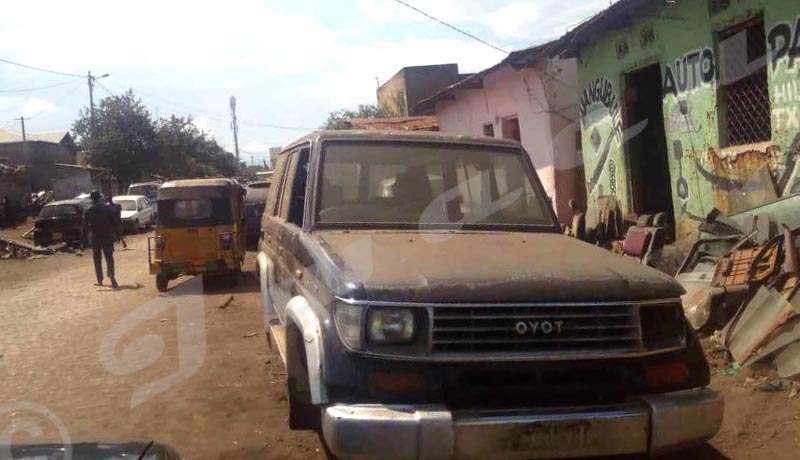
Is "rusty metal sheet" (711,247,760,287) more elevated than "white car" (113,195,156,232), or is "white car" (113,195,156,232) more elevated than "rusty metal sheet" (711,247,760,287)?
"white car" (113,195,156,232)

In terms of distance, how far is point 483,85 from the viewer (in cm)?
1661

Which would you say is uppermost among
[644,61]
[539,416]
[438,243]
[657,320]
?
[644,61]

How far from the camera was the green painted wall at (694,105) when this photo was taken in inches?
277

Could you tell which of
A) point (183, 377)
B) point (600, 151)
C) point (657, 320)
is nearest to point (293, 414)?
point (657, 320)

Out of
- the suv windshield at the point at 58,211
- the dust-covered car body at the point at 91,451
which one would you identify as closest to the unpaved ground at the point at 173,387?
the dust-covered car body at the point at 91,451

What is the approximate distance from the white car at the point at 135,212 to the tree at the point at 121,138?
1456cm

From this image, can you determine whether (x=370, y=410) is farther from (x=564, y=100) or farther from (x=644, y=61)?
(x=564, y=100)

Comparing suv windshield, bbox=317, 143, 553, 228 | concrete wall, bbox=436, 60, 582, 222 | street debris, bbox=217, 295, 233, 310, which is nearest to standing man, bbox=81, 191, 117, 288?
street debris, bbox=217, 295, 233, 310

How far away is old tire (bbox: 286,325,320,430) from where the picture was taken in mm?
3730

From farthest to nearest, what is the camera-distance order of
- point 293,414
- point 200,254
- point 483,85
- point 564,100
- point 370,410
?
point 483,85 < point 564,100 < point 200,254 < point 293,414 < point 370,410

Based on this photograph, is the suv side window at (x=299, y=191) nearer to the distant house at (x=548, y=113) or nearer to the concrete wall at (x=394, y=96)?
the distant house at (x=548, y=113)

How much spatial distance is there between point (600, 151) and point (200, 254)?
6835mm

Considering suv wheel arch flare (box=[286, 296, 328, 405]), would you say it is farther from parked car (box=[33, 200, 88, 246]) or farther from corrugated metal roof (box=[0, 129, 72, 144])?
corrugated metal roof (box=[0, 129, 72, 144])

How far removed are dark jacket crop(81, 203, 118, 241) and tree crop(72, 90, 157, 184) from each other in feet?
104
